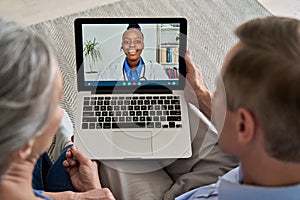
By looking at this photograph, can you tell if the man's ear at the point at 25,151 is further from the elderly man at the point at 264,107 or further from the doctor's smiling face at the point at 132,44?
the doctor's smiling face at the point at 132,44

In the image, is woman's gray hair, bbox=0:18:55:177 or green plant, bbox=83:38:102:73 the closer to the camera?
woman's gray hair, bbox=0:18:55:177

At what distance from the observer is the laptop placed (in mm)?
1409

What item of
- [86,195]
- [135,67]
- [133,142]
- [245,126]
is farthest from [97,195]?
[245,126]

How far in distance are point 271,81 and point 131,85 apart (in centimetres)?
73

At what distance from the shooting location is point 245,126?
2.90ft

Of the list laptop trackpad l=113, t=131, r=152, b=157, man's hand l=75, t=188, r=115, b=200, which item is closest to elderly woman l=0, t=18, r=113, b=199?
man's hand l=75, t=188, r=115, b=200

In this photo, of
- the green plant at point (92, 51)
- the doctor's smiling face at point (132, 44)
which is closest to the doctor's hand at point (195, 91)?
the doctor's smiling face at point (132, 44)

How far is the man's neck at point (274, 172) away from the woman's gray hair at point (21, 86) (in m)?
0.37

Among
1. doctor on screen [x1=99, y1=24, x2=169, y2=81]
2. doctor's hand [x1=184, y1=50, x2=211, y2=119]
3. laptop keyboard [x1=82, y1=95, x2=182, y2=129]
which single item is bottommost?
laptop keyboard [x1=82, y1=95, x2=182, y2=129]

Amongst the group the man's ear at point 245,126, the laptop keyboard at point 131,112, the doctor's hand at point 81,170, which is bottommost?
the doctor's hand at point 81,170

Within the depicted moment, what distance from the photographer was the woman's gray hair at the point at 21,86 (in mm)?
750

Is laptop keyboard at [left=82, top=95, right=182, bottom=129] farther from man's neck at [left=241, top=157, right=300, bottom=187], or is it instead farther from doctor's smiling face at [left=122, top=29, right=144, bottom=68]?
man's neck at [left=241, top=157, right=300, bottom=187]

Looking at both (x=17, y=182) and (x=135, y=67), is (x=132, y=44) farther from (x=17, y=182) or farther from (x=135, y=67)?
(x=17, y=182)

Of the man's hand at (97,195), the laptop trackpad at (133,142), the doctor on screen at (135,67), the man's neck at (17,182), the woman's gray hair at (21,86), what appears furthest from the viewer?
the doctor on screen at (135,67)
